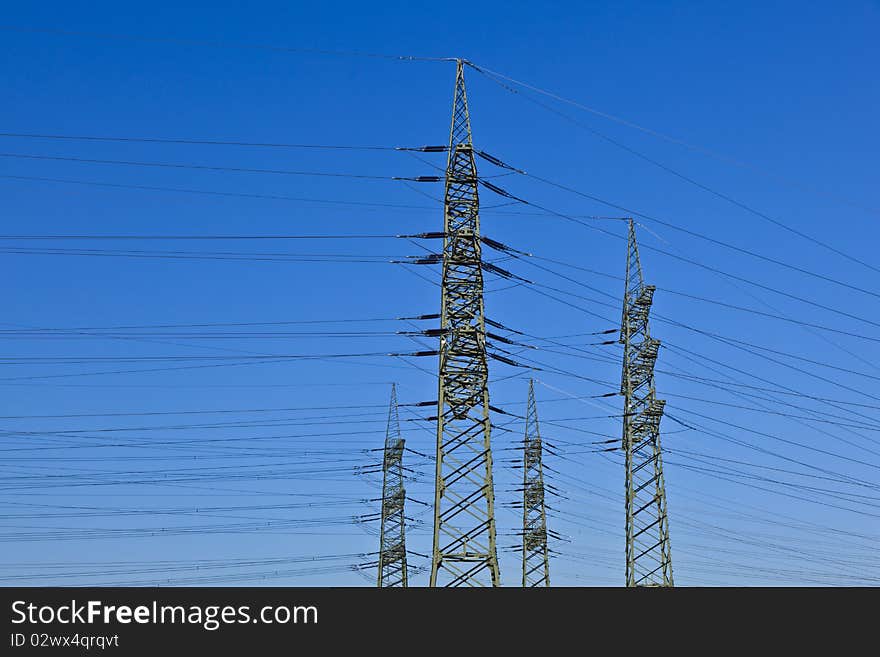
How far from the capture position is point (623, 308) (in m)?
53.6

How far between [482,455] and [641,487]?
2094cm
